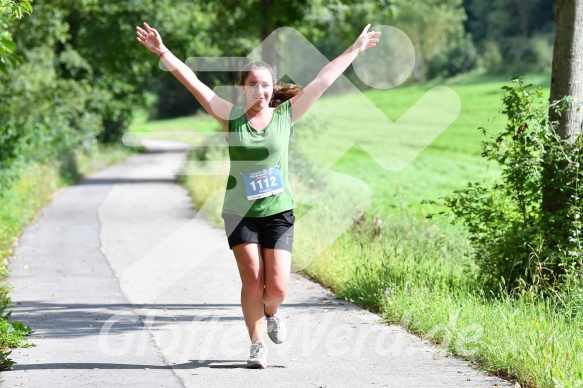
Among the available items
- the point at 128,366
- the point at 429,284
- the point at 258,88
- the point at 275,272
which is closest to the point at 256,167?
the point at 258,88

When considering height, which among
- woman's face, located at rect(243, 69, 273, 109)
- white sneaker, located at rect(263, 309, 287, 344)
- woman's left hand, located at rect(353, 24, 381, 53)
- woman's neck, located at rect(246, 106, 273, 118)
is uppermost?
woman's left hand, located at rect(353, 24, 381, 53)

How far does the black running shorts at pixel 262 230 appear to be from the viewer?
6.32 meters

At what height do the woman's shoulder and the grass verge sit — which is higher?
the woman's shoulder

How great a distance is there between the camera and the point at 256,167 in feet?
20.5

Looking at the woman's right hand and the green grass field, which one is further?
the woman's right hand

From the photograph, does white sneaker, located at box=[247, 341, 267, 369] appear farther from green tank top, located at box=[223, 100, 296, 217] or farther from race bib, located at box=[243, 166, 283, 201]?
race bib, located at box=[243, 166, 283, 201]

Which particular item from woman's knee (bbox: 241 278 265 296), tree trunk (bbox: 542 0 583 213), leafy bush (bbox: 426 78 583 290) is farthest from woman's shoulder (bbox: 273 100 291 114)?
tree trunk (bbox: 542 0 583 213)

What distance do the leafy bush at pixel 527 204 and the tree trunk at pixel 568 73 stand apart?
0.09 m

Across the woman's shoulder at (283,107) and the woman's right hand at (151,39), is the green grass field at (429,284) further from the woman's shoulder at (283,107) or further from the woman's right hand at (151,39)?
the woman's right hand at (151,39)

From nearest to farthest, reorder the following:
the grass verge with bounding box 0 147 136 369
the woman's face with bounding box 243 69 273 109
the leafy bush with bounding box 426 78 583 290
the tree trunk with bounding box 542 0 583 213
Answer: the woman's face with bounding box 243 69 273 109, the grass verge with bounding box 0 147 136 369, the leafy bush with bounding box 426 78 583 290, the tree trunk with bounding box 542 0 583 213

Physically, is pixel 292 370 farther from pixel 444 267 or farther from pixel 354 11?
pixel 354 11

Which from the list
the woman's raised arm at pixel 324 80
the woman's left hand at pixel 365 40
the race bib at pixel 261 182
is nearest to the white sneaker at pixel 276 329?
the race bib at pixel 261 182

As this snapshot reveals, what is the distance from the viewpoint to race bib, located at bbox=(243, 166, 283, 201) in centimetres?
622

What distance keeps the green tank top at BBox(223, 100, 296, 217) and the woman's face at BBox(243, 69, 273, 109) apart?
11cm
